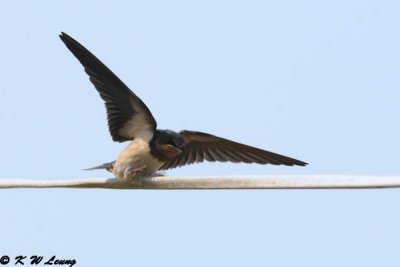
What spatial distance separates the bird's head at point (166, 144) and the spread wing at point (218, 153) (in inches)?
14.2

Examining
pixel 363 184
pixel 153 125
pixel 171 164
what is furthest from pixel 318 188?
pixel 171 164

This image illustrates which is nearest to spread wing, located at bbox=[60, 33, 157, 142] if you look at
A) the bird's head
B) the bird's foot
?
the bird's head

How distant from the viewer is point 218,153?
3.98 meters

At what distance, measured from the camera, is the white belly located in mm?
3264

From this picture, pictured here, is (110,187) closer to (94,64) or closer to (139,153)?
(139,153)

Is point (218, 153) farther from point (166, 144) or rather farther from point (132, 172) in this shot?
point (132, 172)

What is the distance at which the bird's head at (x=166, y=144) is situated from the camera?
335 centimetres

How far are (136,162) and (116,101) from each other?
1.51ft

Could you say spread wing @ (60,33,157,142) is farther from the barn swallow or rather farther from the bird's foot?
the bird's foot

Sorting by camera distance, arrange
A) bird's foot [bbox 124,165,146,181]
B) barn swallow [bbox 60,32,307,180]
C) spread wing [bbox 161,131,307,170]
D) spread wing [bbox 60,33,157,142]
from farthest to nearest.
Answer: spread wing [bbox 161,131,307,170]
spread wing [bbox 60,33,157,142]
barn swallow [bbox 60,32,307,180]
bird's foot [bbox 124,165,146,181]

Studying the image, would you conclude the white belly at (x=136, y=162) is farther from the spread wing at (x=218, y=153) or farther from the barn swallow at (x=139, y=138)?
the spread wing at (x=218, y=153)

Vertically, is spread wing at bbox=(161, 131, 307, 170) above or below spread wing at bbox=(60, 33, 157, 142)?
below

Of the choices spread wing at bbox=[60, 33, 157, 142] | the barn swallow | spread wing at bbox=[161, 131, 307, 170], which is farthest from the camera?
spread wing at bbox=[161, 131, 307, 170]

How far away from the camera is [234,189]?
2.20 meters
